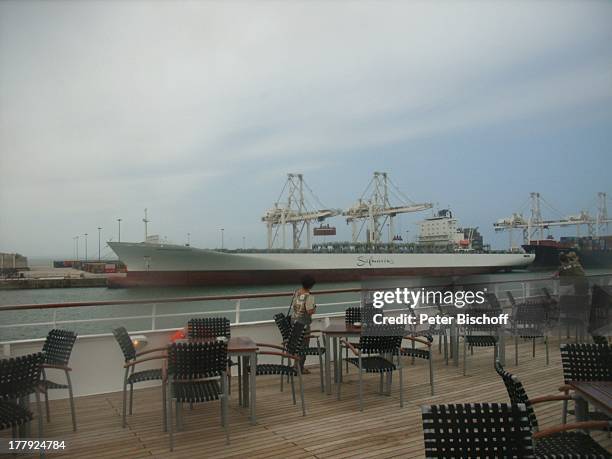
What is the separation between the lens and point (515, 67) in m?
6.78

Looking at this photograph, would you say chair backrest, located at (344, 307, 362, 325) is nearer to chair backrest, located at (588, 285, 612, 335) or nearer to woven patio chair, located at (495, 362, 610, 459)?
woven patio chair, located at (495, 362, 610, 459)

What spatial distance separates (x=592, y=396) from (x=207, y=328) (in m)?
2.76

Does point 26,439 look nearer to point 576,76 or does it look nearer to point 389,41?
point 389,41

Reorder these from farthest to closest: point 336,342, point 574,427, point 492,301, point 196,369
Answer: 1. point 492,301
2. point 336,342
3. point 196,369
4. point 574,427

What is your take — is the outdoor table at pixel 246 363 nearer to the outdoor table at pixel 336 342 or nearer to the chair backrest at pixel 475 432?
the outdoor table at pixel 336 342

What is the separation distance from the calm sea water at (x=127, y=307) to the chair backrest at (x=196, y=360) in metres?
10.5

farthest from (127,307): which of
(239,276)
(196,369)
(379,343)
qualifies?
(196,369)

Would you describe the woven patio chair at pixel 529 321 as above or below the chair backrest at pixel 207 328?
below

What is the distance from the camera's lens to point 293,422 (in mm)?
3156

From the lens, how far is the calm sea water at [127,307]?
1602 cm

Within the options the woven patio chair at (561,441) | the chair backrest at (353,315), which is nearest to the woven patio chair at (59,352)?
the chair backrest at (353,315)

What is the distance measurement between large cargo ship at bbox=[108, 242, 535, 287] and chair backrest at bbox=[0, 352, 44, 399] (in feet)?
86.2

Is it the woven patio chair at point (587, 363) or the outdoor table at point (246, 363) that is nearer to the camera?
the woven patio chair at point (587, 363)

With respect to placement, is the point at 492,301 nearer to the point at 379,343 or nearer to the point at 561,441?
the point at 379,343
